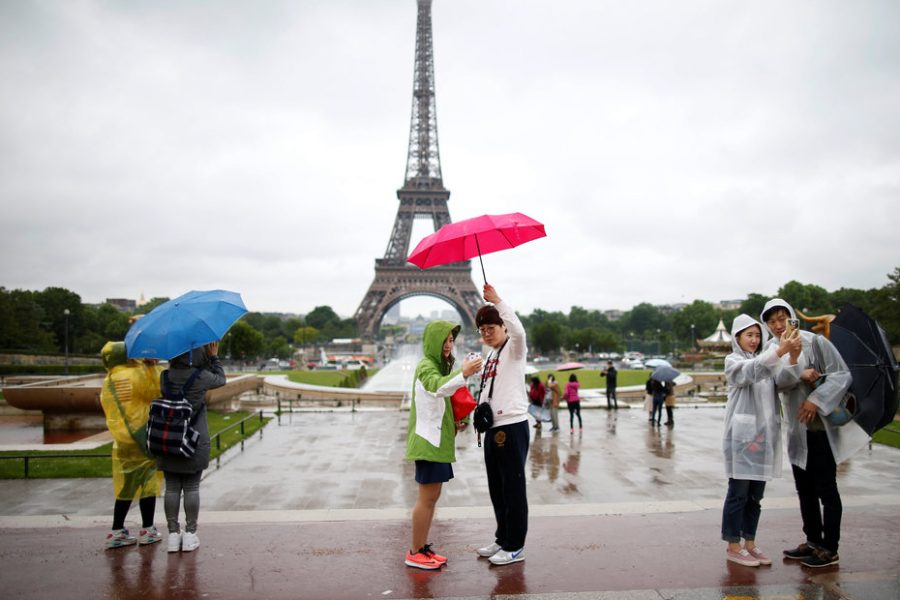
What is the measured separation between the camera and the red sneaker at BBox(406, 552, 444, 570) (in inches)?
199

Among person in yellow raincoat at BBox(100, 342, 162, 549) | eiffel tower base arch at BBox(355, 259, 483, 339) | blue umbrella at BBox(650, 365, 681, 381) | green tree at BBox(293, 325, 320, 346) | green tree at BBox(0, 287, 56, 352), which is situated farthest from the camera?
green tree at BBox(293, 325, 320, 346)

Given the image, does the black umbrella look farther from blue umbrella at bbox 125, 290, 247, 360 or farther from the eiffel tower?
the eiffel tower

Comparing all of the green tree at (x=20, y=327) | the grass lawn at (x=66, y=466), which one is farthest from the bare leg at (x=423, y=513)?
the green tree at (x=20, y=327)

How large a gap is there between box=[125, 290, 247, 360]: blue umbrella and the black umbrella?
5.11 metres

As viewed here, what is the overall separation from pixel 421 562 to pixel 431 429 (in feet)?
3.56

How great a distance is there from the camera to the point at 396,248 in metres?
83.9

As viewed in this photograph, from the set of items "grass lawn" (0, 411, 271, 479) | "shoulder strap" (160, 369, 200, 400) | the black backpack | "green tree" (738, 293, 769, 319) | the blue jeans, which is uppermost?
"green tree" (738, 293, 769, 319)

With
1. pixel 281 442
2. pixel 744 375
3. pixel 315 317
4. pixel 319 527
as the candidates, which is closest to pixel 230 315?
pixel 319 527

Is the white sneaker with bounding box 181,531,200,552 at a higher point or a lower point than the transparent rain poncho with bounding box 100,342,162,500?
lower

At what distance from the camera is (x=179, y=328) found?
212 inches

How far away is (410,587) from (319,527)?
1928 mm

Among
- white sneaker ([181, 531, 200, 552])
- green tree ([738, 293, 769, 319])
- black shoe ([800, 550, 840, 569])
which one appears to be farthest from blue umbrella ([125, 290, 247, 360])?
green tree ([738, 293, 769, 319])

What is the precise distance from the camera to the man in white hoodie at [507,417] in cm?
504

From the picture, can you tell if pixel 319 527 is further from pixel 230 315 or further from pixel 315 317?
pixel 315 317
